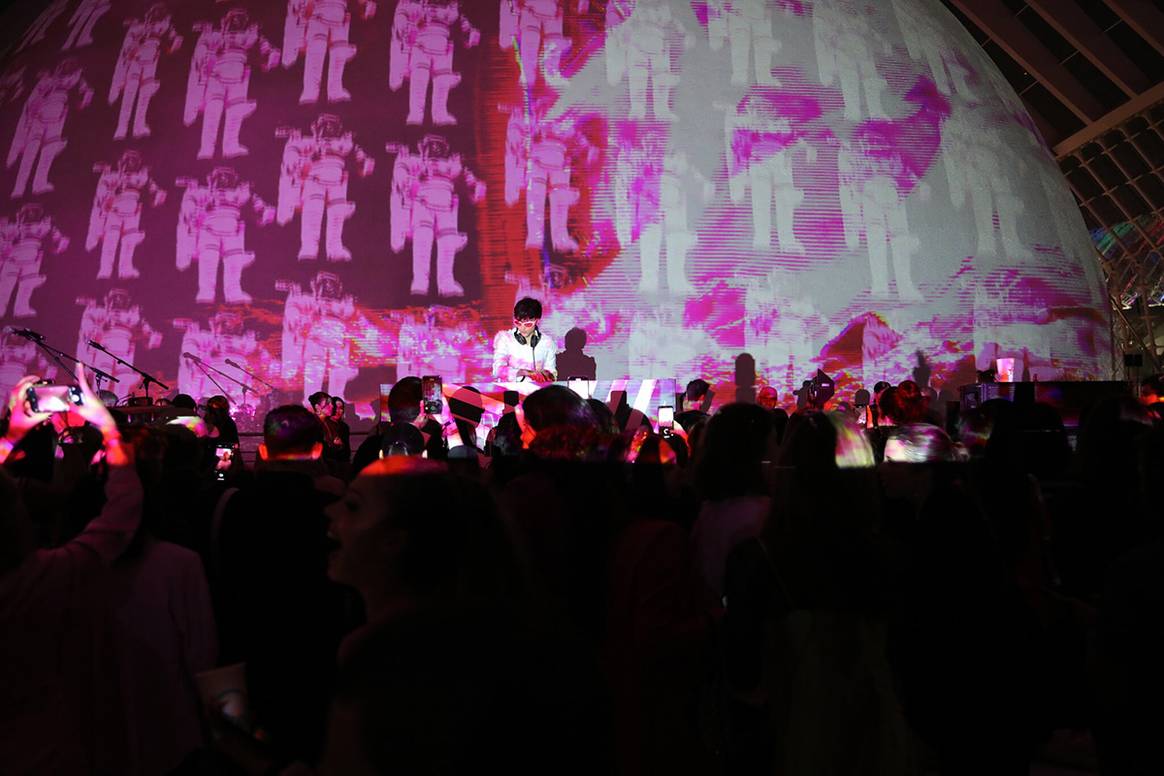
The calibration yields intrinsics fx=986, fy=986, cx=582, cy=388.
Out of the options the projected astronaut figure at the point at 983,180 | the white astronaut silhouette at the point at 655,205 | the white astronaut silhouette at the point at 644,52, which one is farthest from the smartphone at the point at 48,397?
the projected astronaut figure at the point at 983,180

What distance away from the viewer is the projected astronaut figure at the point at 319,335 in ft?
41.9

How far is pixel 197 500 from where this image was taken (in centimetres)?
395

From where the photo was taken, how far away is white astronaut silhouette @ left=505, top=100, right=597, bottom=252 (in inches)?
502

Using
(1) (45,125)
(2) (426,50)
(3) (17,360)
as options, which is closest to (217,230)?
(2) (426,50)

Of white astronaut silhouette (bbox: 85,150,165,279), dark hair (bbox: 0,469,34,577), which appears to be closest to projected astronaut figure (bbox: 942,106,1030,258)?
white astronaut silhouette (bbox: 85,150,165,279)

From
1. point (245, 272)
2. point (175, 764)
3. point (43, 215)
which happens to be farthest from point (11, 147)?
point (175, 764)

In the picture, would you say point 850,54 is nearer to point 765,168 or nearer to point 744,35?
point 744,35

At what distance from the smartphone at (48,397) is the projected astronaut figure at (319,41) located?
10848mm

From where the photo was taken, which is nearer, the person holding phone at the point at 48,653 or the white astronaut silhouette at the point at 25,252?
the person holding phone at the point at 48,653

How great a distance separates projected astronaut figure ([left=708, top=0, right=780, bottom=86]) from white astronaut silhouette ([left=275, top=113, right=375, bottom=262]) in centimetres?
510

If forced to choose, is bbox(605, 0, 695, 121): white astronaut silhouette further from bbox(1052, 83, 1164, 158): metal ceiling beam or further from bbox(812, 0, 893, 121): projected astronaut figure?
bbox(1052, 83, 1164, 158): metal ceiling beam

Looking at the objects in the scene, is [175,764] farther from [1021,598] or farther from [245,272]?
[245,272]

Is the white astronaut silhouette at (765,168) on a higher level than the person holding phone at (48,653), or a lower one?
higher

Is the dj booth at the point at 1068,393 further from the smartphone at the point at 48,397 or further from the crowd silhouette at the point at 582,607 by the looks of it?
the smartphone at the point at 48,397
